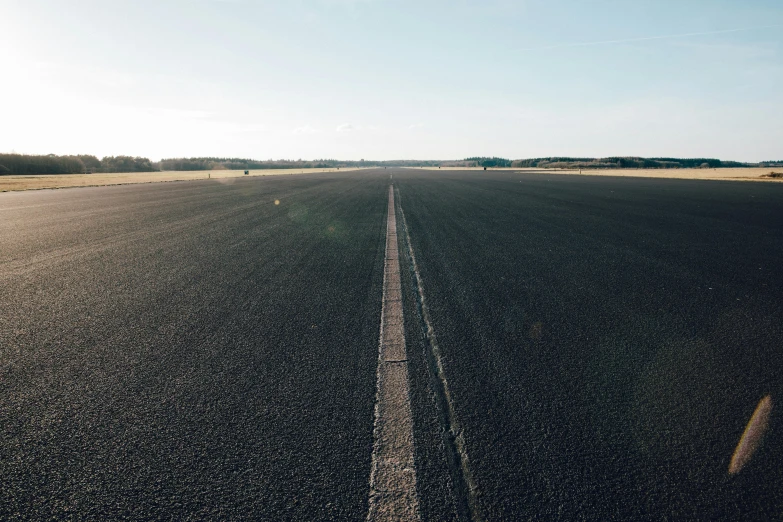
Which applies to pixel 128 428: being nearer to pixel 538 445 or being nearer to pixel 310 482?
pixel 310 482

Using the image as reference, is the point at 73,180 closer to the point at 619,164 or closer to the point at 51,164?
the point at 51,164

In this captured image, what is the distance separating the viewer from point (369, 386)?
8.78 feet

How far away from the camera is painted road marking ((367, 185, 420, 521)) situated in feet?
5.68

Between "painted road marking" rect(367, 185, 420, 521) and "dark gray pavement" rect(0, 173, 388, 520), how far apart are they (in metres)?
0.06

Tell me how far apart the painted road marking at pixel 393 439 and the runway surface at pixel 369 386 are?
0.05 m

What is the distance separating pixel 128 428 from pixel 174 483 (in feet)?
2.01

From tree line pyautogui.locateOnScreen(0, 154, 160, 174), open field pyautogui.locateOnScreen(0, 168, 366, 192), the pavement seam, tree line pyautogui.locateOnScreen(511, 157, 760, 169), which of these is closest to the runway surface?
the pavement seam

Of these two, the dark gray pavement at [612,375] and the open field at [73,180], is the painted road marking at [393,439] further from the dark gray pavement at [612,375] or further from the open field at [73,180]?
the open field at [73,180]

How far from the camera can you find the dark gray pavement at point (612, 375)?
5.97ft

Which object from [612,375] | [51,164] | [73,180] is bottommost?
[73,180]

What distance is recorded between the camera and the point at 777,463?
78.4 inches

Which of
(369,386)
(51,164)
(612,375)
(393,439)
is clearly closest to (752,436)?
(612,375)

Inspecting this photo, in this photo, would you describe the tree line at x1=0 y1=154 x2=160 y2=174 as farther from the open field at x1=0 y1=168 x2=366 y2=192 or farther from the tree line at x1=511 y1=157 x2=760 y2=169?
the tree line at x1=511 y1=157 x2=760 y2=169

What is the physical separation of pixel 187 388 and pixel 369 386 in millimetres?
1132
